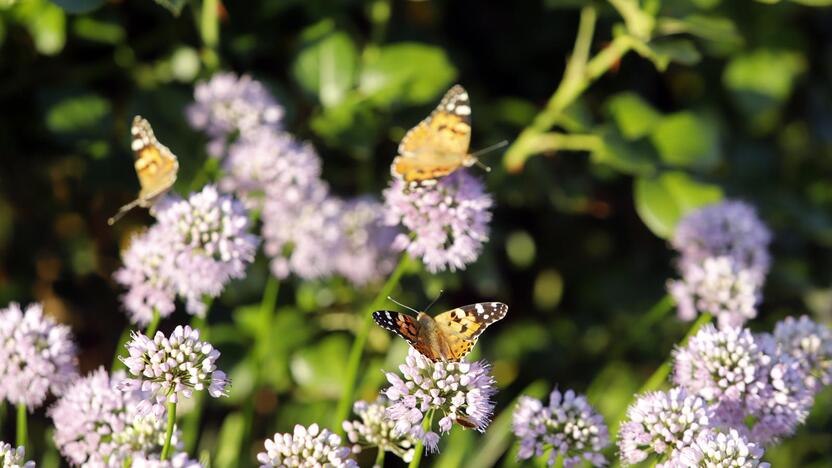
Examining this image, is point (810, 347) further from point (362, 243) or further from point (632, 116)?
point (362, 243)

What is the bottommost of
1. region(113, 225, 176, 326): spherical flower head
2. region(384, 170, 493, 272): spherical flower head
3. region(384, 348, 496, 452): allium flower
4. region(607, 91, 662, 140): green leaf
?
region(384, 348, 496, 452): allium flower

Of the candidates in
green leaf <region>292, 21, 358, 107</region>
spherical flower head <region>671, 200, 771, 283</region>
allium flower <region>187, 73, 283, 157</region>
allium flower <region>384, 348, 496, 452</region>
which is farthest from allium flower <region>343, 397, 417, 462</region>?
green leaf <region>292, 21, 358, 107</region>

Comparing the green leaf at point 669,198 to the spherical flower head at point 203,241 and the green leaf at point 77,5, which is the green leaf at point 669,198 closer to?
the spherical flower head at point 203,241

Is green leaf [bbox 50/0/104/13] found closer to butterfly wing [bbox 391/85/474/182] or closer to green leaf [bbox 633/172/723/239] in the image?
butterfly wing [bbox 391/85/474/182]

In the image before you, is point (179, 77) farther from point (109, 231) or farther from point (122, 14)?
point (109, 231)

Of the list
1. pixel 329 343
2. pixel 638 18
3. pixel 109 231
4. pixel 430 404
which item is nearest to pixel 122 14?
pixel 109 231

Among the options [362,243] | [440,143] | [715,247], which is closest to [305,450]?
[440,143]
